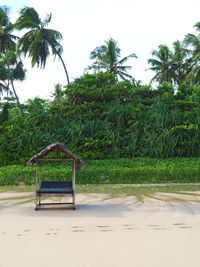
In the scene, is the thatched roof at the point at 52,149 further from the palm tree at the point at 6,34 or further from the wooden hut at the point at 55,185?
the palm tree at the point at 6,34

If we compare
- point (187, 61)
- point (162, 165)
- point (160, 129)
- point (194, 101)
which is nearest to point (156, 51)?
point (187, 61)

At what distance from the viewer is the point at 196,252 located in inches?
150

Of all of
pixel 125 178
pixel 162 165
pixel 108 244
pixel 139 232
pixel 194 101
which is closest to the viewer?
pixel 108 244

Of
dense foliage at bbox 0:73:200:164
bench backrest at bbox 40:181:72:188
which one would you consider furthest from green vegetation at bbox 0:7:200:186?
bench backrest at bbox 40:181:72:188

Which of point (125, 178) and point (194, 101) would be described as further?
point (194, 101)

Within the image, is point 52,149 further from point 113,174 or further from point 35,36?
point 35,36

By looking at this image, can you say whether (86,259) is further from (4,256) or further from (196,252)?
(196,252)

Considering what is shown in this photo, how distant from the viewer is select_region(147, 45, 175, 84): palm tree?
1230 inches

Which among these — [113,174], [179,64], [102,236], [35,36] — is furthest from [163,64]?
[102,236]

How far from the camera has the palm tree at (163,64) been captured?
31234 millimetres

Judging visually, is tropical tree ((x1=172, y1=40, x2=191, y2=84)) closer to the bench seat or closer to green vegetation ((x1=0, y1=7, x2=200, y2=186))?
green vegetation ((x1=0, y1=7, x2=200, y2=186))

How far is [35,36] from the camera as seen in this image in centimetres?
2319

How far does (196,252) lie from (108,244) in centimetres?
121

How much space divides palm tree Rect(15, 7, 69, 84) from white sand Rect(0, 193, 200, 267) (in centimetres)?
1862
